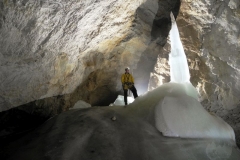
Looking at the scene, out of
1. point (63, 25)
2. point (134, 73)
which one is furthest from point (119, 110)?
point (134, 73)

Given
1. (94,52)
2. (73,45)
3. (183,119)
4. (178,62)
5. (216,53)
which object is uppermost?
(73,45)

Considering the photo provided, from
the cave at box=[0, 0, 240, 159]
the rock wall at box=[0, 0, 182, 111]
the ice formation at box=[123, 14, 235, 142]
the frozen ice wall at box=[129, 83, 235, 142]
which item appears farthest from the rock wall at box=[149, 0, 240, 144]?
the rock wall at box=[0, 0, 182, 111]

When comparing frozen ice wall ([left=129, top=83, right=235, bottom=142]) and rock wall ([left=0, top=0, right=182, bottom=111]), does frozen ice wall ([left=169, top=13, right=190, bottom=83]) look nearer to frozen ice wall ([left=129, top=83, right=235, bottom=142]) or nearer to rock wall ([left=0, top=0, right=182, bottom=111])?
frozen ice wall ([left=129, top=83, right=235, bottom=142])

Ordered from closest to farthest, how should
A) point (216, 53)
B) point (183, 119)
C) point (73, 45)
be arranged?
point (183, 119), point (73, 45), point (216, 53)

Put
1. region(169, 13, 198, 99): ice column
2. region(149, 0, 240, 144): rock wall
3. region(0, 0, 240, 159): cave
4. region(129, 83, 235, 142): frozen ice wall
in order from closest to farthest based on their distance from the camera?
1. region(129, 83, 235, 142): frozen ice wall
2. region(0, 0, 240, 159): cave
3. region(149, 0, 240, 144): rock wall
4. region(169, 13, 198, 99): ice column

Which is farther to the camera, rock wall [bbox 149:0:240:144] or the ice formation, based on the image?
rock wall [bbox 149:0:240:144]

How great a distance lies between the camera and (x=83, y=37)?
22.0 feet

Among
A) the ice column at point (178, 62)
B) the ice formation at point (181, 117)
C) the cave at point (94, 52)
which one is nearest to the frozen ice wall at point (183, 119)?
the ice formation at point (181, 117)

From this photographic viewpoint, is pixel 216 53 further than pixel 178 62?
No

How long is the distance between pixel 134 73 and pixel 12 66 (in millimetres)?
6858

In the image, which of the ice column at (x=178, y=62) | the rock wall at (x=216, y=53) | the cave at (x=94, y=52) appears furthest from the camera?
the ice column at (x=178, y=62)

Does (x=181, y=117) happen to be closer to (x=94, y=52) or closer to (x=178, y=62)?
(x=178, y=62)

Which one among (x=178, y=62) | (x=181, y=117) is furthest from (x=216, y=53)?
(x=181, y=117)

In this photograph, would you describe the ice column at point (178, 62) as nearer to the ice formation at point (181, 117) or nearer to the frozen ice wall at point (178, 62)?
the frozen ice wall at point (178, 62)
